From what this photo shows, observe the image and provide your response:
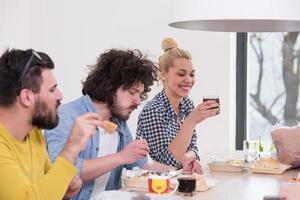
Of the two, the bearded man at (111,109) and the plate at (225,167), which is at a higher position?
the bearded man at (111,109)

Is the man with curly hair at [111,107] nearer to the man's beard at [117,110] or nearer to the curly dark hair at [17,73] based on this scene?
the man's beard at [117,110]

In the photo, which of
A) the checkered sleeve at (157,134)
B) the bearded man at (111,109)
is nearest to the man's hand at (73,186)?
the bearded man at (111,109)

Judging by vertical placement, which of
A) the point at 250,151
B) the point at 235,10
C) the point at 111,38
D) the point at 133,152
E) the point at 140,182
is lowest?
the point at 250,151

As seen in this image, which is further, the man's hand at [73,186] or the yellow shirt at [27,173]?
the man's hand at [73,186]

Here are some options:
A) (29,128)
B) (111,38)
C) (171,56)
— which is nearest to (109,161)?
(29,128)

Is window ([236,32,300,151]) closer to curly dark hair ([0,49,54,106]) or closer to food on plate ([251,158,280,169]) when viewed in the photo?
food on plate ([251,158,280,169])

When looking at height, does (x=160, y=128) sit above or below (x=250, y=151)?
above

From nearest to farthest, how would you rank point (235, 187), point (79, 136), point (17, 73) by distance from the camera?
point (17, 73)
point (79, 136)
point (235, 187)

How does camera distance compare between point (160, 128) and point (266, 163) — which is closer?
point (266, 163)

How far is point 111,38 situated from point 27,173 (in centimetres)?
257

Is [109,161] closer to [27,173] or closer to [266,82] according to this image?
[27,173]

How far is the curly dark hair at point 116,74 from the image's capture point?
225 centimetres

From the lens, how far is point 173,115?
9.77 ft

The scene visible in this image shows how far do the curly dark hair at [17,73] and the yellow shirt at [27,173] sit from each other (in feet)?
0.35
